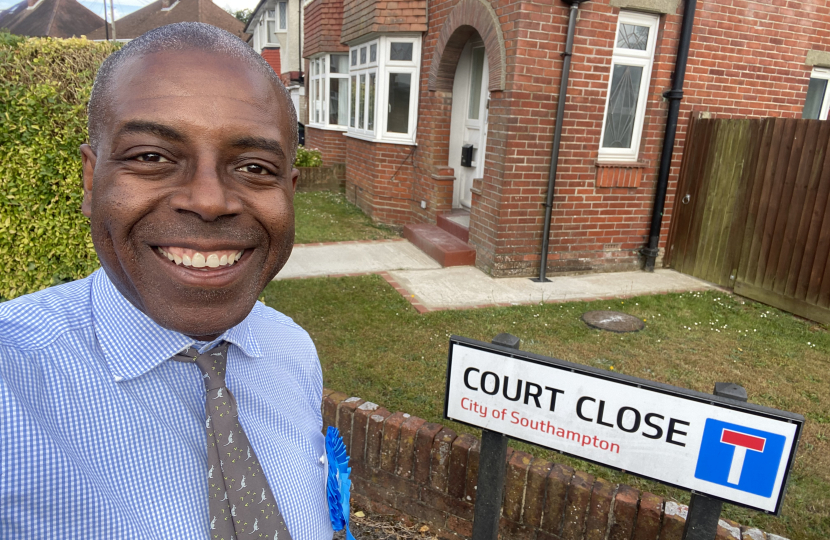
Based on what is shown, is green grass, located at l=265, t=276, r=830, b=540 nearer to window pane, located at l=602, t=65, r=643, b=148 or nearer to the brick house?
the brick house

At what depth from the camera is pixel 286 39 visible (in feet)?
84.1

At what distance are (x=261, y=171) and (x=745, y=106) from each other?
8015 millimetres

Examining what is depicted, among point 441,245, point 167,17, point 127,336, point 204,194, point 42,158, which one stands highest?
point 167,17

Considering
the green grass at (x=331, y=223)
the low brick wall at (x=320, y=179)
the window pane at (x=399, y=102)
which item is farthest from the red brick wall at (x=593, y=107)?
the low brick wall at (x=320, y=179)

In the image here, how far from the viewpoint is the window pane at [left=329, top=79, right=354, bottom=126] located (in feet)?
44.4

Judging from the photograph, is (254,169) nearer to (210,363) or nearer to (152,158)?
(152,158)

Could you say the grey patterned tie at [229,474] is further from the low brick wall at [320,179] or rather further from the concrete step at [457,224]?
the low brick wall at [320,179]

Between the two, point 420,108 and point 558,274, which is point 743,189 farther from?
point 420,108

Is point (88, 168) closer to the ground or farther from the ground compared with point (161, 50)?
closer to the ground

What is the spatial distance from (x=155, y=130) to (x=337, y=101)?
1445cm

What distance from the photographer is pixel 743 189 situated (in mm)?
6457

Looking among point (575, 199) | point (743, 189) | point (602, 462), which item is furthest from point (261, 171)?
A: point (743, 189)

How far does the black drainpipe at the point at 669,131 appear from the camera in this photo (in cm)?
647

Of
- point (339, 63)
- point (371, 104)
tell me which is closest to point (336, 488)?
point (371, 104)
